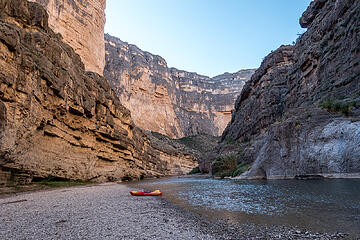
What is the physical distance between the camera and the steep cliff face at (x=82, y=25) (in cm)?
3962

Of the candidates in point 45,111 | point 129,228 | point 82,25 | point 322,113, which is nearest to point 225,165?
point 322,113

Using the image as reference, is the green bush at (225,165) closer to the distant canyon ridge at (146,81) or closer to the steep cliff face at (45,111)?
the steep cliff face at (45,111)

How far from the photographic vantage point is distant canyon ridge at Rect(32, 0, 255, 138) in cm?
4351

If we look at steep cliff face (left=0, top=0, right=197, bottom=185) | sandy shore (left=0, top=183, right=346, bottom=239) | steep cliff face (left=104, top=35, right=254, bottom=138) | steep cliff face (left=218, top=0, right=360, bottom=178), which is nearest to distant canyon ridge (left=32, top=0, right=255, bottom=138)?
steep cliff face (left=104, top=35, right=254, bottom=138)

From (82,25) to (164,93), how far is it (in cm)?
3994

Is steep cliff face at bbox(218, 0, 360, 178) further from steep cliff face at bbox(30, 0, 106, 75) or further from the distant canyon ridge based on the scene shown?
the distant canyon ridge

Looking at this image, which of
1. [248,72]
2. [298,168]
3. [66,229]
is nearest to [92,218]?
[66,229]

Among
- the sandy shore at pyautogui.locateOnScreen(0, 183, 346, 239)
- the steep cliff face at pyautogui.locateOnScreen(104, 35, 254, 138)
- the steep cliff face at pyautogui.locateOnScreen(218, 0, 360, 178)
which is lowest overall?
the sandy shore at pyautogui.locateOnScreen(0, 183, 346, 239)

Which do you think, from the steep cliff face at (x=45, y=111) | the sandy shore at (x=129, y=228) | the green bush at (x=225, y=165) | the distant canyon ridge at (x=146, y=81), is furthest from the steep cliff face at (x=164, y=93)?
the sandy shore at (x=129, y=228)

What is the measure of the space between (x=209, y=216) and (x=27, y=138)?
32.0 ft

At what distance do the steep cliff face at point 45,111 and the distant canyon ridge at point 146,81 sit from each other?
30093 millimetres

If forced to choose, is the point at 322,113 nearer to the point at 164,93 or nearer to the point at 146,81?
the point at 146,81

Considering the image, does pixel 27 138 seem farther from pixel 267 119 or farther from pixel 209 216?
pixel 267 119

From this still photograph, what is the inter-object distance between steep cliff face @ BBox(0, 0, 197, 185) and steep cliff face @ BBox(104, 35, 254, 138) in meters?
46.8
